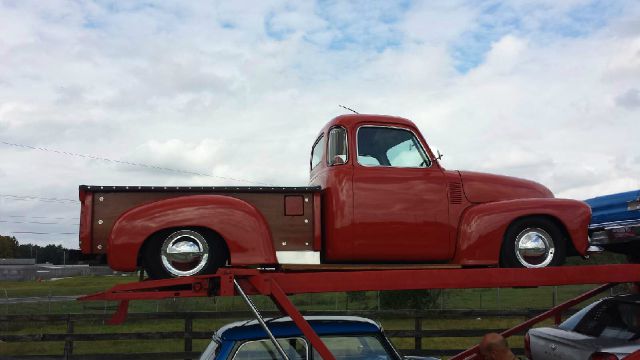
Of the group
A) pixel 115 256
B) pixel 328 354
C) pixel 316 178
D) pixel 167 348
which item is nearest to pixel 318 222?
pixel 316 178

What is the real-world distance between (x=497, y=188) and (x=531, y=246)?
2.18 ft

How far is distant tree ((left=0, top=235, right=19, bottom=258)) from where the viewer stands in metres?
127

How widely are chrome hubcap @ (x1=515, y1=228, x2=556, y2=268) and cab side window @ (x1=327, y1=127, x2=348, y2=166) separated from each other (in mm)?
1652

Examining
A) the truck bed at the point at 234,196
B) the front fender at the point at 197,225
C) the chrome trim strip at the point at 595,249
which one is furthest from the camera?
the chrome trim strip at the point at 595,249

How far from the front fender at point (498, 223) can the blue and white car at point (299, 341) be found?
3.43ft

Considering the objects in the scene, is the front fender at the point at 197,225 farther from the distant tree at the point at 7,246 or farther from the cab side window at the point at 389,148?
the distant tree at the point at 7,246

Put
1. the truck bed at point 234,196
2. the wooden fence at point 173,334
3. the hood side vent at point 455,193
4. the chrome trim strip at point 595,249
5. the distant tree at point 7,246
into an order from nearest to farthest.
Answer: the truck bed at point 234,196 < the hood side vent at point 455,193 < the chrome trim strip at point 595,249 < the wooden fence at point 173,334 < the distant tree at point 7,246

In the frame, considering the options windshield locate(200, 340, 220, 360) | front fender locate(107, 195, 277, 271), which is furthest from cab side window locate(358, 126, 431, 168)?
windshield locate(200, 340, 220, 360)

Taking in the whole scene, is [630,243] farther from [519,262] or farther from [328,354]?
[328,354]

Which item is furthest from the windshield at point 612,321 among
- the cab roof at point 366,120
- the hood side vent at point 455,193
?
the cab roof at point 366,120

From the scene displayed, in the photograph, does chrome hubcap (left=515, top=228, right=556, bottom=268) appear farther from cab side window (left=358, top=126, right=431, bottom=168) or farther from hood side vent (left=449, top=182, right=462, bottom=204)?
cab side window (left=358, top=126, right=431, bottom=168)

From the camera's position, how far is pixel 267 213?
5.19 m

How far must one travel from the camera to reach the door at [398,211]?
517 centimetres

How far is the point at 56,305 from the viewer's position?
1187 inches
